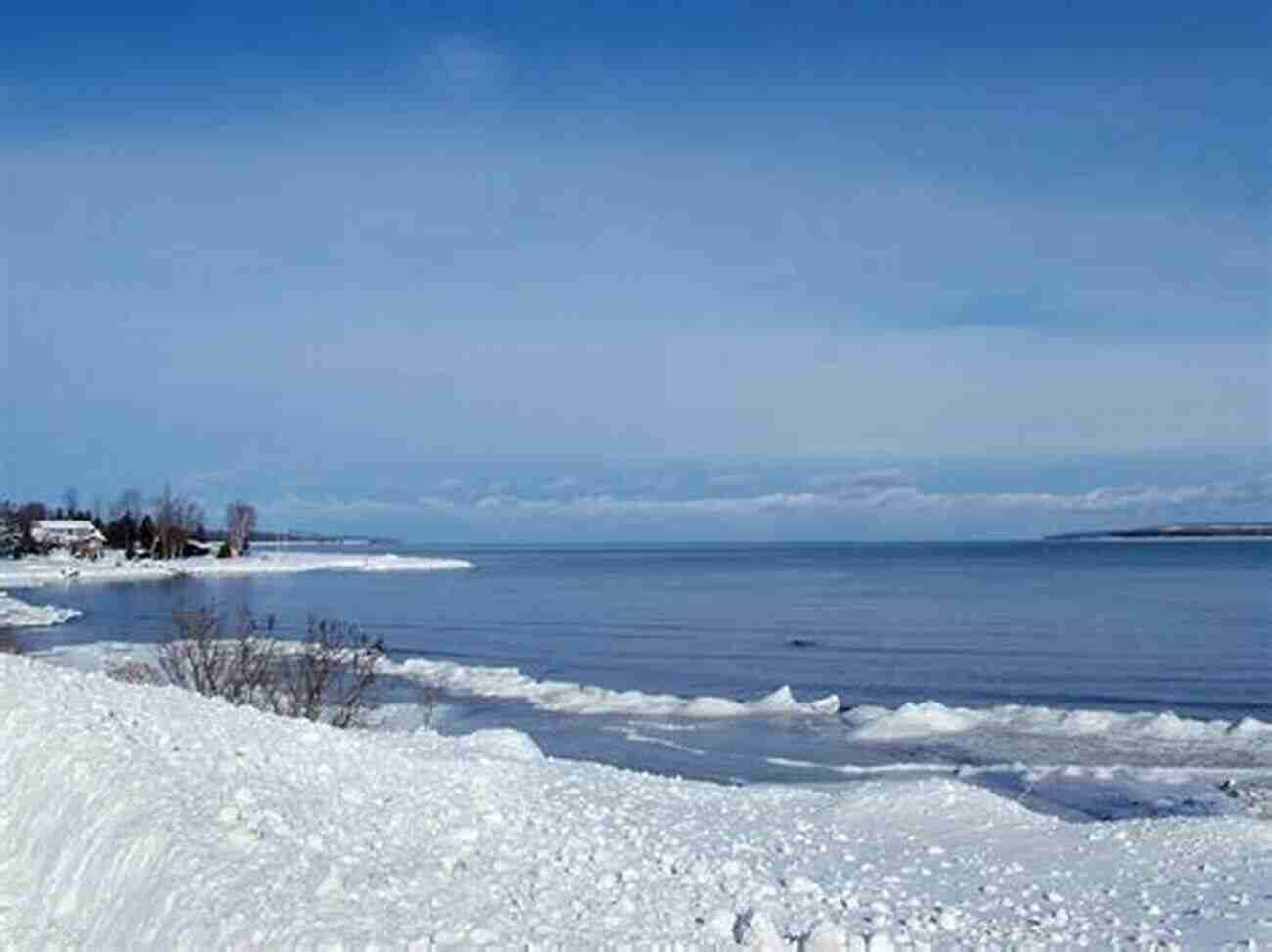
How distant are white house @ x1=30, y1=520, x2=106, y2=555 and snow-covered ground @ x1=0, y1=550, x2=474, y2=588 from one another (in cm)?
235

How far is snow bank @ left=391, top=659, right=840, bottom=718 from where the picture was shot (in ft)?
102

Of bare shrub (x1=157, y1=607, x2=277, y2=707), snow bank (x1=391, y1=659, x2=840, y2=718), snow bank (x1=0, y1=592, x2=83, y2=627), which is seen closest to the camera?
bare shrub (x1=157, y1=607, x2=277, y2=707)

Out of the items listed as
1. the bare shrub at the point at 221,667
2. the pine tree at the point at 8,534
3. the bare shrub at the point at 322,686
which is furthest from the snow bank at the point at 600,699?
the pine tree at the point at 8,534

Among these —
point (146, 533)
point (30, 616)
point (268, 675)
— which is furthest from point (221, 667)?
point (146, 533)

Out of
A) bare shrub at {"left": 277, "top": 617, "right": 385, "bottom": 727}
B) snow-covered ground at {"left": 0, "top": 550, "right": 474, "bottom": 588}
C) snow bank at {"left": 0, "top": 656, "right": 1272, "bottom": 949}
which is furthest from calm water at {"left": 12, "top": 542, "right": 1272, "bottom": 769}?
snow-covered ground at {"left": 0, "top": 550, "right": 474, "bottom": 588}

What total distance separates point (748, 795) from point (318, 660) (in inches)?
494

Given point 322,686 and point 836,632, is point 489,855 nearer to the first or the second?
point 322,686

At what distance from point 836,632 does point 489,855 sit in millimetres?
45777

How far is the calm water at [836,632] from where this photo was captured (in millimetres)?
36031

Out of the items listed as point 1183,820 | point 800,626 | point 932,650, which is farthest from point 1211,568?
point 1183,820

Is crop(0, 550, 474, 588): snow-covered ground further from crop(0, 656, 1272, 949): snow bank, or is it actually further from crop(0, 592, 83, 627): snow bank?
crop(0, 656, 1272, 949): snow bank

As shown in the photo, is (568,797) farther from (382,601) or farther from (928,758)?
(382,601)

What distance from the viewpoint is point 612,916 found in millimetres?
8828

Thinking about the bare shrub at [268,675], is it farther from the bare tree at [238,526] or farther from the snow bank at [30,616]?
the bare tree at [238,526]
